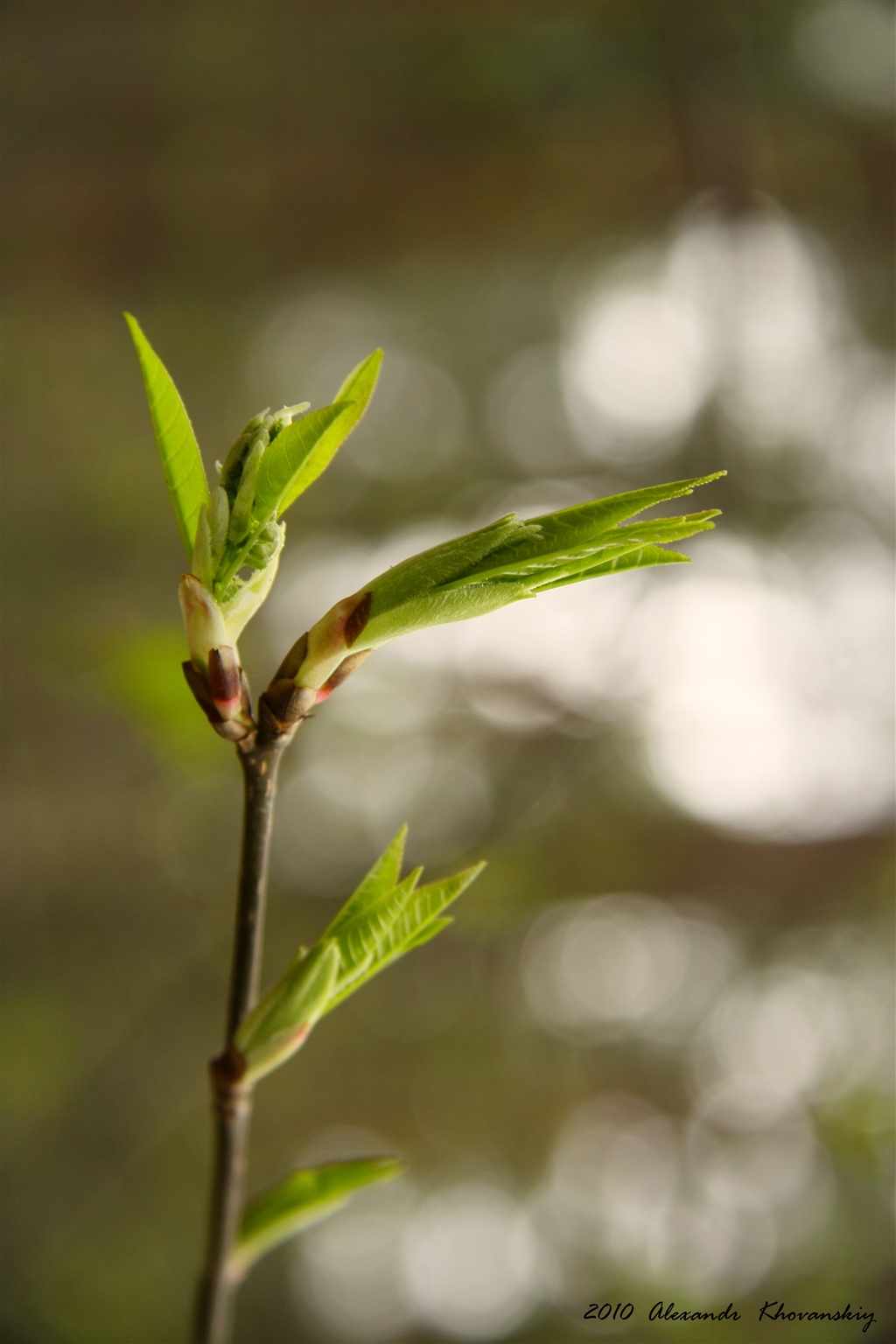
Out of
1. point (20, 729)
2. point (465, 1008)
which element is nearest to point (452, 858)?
point (465, 1008)

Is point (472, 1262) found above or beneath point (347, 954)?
beneath

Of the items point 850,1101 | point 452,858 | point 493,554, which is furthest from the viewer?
point 850,1101

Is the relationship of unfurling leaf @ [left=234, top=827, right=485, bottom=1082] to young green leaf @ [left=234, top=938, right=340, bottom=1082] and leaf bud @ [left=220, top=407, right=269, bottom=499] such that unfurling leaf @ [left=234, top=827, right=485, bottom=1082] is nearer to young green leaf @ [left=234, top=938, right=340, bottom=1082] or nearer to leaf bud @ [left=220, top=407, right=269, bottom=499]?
young green leaf @ [left=234, top=938, right=340, bottom=1082]

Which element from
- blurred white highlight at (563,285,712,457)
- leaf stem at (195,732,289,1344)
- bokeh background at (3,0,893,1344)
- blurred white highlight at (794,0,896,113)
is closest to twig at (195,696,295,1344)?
leaf stem at (195,732,289,1344)

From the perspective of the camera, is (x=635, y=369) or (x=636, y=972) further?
(x=636, y=972)

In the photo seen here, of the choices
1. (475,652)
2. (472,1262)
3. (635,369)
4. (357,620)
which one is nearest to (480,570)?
(357,620)

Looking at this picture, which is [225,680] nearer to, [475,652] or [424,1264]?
[475,652]

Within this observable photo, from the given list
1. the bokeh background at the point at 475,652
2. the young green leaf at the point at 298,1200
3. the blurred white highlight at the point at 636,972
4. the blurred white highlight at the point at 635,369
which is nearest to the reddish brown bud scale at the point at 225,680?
the young green leaf at the point at 298,1200

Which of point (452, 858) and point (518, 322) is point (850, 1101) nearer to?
point (452, 858)
